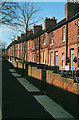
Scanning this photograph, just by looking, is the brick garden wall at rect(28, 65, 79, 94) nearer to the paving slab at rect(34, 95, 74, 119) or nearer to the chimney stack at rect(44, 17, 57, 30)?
the paving slab at rect(34, 95, 74, 119)

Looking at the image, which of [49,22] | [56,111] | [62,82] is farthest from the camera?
[49,22]

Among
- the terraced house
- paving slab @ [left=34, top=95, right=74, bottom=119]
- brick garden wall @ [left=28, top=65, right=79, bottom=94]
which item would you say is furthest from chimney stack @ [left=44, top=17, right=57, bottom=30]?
paving slab @ [left=34, top=95, right=74, bottom=119]

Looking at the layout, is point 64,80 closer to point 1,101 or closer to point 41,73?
point 1,101

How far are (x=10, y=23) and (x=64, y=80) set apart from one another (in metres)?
10.9

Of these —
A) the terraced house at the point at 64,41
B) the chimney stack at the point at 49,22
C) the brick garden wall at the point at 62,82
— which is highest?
the chimney stack at the point at 49,22

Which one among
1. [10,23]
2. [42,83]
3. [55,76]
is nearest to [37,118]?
[55,76]

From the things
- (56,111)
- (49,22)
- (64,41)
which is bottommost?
(56,111)

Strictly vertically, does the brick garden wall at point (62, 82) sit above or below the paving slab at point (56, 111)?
above

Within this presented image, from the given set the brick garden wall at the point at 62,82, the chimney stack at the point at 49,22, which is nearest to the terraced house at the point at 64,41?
the chimney stack at the point at 49,22

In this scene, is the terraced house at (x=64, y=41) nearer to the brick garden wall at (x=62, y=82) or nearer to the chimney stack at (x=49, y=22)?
the chimney stack at (x=49, y=22)

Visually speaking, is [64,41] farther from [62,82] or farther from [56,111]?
[56,111]

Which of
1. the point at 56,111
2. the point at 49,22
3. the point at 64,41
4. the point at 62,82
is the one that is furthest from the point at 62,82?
the point at 49,22

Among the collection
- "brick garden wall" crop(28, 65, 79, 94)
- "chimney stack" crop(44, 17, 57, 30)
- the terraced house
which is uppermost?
"chimney stack" crop(44, 17, 57, 30)

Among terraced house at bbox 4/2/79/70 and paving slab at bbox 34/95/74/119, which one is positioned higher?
terraced house at bbox 4/2/79/70
